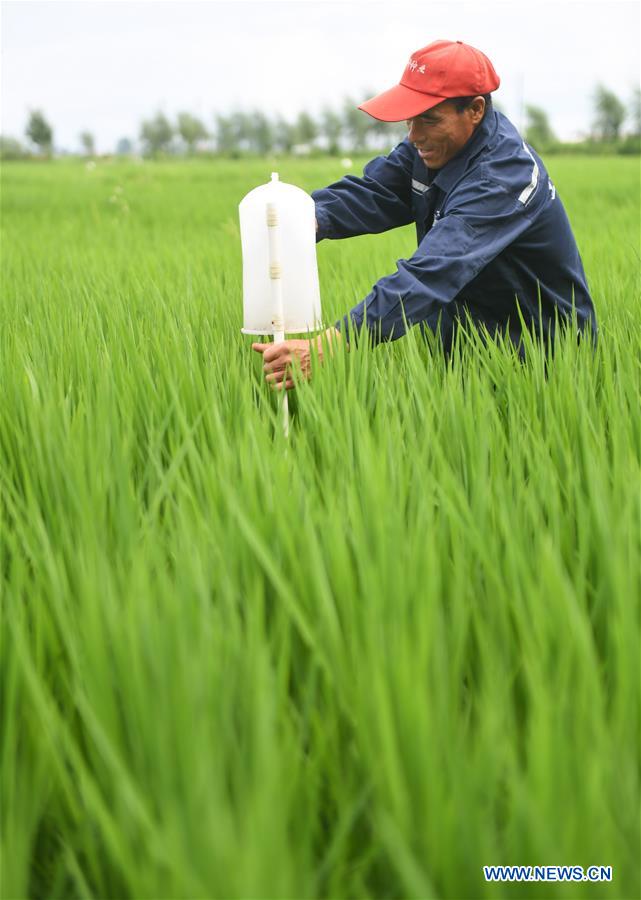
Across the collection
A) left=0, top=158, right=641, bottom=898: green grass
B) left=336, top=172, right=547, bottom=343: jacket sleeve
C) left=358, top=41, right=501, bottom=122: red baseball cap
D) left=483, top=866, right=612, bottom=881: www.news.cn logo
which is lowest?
left=483, top=866, right=612, bottom=881: www.news.cn logo

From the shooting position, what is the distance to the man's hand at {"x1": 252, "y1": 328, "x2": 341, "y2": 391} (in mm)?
1832

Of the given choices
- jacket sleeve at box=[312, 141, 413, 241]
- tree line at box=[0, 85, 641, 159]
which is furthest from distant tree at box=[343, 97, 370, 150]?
jacket sleeve at box=[312, 141, 413, 241]

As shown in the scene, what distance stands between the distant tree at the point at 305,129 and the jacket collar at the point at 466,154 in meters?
63.6

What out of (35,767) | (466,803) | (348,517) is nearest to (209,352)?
(348,517)

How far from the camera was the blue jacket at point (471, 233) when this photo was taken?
2008 mm

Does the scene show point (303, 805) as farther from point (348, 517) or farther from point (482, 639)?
point (348, 517)

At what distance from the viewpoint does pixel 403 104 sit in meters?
2.11

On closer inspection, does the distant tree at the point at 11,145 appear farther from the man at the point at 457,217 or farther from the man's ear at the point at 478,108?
the man's ear at the point at 478,108

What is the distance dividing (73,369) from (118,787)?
153 centimetres

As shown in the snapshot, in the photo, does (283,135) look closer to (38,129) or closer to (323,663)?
(38,129)

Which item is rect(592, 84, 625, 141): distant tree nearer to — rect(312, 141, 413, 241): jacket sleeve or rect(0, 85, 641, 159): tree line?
rect(0, 85, 641, 159): tree line

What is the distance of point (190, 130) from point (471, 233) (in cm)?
6649

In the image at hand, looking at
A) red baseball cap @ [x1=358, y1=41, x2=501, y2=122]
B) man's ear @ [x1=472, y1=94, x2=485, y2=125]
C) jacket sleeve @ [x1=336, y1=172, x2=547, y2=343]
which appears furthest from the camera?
man's ear @ [x1=472, y1=94, x2=485, y2=125]

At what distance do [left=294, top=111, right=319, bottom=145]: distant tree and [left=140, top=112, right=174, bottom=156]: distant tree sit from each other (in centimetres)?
943
